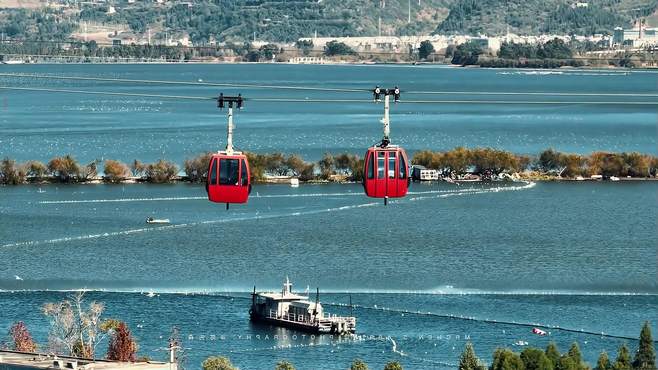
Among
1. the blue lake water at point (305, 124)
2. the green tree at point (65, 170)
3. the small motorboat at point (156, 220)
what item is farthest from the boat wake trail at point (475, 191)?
the blue lake water at point (305, 124)

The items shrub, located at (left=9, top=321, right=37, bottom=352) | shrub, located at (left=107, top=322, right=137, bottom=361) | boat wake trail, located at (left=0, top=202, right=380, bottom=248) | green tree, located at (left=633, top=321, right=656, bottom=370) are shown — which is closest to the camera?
green tree, located at (left=633, top=321, right=656, bottom=370)

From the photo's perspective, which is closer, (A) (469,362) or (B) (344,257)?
(A) (469,362)

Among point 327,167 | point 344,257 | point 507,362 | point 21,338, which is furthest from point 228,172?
point 327,167

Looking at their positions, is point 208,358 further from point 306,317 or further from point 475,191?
point 475,191

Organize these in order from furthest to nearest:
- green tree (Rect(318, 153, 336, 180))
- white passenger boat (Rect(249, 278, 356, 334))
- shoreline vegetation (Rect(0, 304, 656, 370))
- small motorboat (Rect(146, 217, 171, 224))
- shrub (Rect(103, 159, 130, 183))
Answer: green tree (Rect(318, 153, 336, 180)), shrub (Rect(103, 159, 130, 183)), small motorboat (Rect(146, 217, 171, 224)), white passenger boat (Rect(249, 278, 356, 334)), shoreline vegetation (Rect(0, 304, 656, 370))

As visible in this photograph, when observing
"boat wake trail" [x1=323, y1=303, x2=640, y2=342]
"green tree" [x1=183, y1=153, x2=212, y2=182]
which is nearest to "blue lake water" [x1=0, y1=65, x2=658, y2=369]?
"boat wake trail" [x1=323, y1=303, x2=640, y2=342]

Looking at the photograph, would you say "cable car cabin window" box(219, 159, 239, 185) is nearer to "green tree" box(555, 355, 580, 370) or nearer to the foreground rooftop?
the foreground rooftop

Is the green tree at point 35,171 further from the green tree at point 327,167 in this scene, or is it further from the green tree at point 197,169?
the green tree at point 327,167
